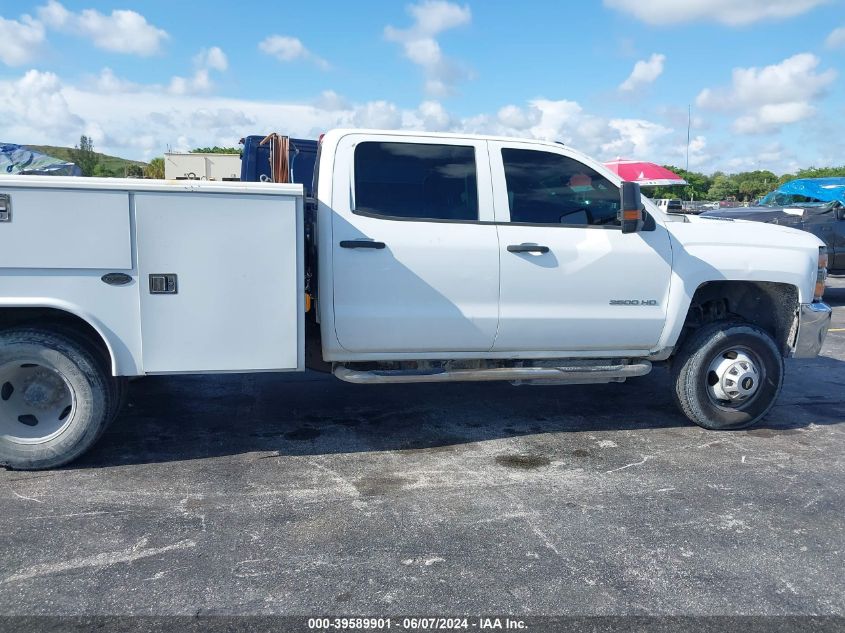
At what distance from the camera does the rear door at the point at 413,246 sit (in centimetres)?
479

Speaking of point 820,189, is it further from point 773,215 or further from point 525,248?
point 525,248

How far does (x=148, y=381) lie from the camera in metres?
6.60

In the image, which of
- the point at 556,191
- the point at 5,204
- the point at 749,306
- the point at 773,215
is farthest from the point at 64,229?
the point at 773,215

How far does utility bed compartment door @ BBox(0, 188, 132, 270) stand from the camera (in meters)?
4.06

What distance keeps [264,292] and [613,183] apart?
8.51 ft

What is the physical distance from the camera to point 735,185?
57688 millimetres

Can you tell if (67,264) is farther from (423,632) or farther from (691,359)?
(691,359)

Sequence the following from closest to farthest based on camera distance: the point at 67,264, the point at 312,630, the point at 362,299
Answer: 1. the point at 312,630
2. the point at 67,264
3. the point at 362,299

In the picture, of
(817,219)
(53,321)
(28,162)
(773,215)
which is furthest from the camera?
(773,215)

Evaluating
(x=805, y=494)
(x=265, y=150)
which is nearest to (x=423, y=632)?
(x=805, y=494)

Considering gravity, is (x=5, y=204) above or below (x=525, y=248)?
above

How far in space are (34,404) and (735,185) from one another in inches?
2392

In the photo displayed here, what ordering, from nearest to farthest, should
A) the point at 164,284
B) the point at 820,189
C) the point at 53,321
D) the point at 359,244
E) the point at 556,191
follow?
the point at 164,284, the point at 53,321, the point at 359,244, the point at 556,191, the point at 820,189

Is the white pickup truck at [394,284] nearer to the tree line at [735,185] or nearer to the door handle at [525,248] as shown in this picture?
the door handle at [525,248]
